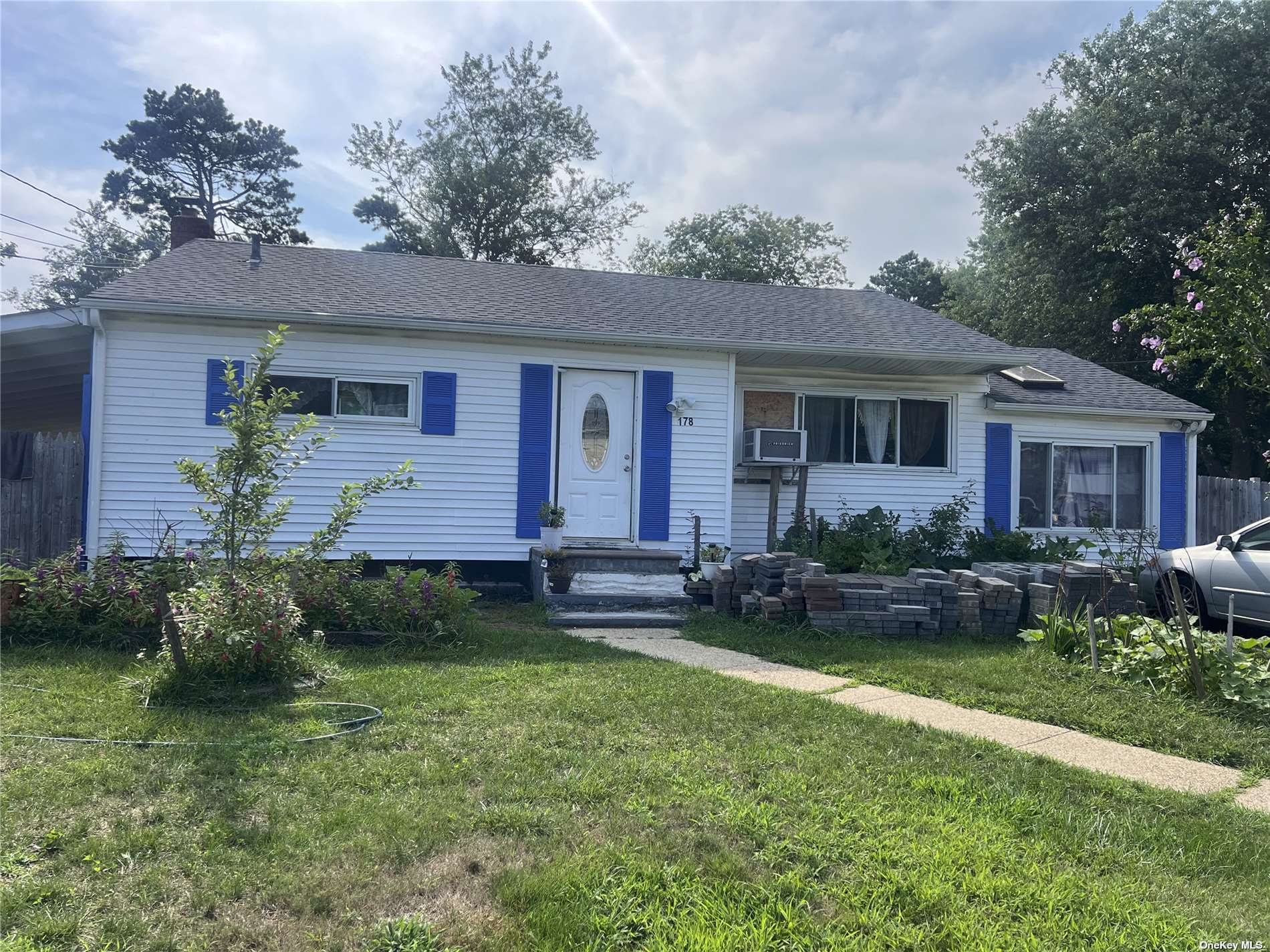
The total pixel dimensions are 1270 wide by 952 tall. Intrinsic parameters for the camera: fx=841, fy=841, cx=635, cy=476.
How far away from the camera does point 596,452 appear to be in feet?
33.9

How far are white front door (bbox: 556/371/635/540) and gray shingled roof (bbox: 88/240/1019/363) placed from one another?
0.75 m

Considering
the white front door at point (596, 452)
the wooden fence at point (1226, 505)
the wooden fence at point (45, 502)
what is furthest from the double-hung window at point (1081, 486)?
the wooden fence at point (45, 502)

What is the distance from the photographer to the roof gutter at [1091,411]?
11.6m

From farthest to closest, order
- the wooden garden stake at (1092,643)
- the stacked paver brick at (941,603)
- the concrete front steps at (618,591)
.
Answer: the concrete front steps at (618,591) < the stacked paver brick at (941,603) < the wooden garden stake at (1092,643)

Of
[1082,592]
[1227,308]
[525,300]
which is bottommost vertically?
[1082,592]

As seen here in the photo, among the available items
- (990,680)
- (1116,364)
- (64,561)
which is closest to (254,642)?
(64,561)

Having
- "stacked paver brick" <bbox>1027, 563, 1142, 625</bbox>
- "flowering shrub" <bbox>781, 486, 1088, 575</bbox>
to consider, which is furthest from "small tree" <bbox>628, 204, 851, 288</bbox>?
"stacked paver brick" <bbox>1027, 563, 1142, 625</bbox>

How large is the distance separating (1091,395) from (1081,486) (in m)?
1.32

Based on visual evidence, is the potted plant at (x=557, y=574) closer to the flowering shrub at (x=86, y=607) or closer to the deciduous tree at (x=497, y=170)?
the flowering shrub at (x=86, y=607)

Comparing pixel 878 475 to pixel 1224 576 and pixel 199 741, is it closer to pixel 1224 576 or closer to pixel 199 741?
pixel 1224 576

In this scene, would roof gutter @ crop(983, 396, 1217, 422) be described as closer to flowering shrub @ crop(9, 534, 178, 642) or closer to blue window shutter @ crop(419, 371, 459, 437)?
blue window shutter @ crop(419, 371, 459, 437)

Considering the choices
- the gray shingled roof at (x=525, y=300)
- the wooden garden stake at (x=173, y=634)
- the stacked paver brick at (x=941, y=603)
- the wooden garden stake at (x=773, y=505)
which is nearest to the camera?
the wooden garden stake at (x=173, y=634)

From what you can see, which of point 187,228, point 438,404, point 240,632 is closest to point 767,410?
point 438,404

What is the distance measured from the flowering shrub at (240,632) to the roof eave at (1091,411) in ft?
31.8
